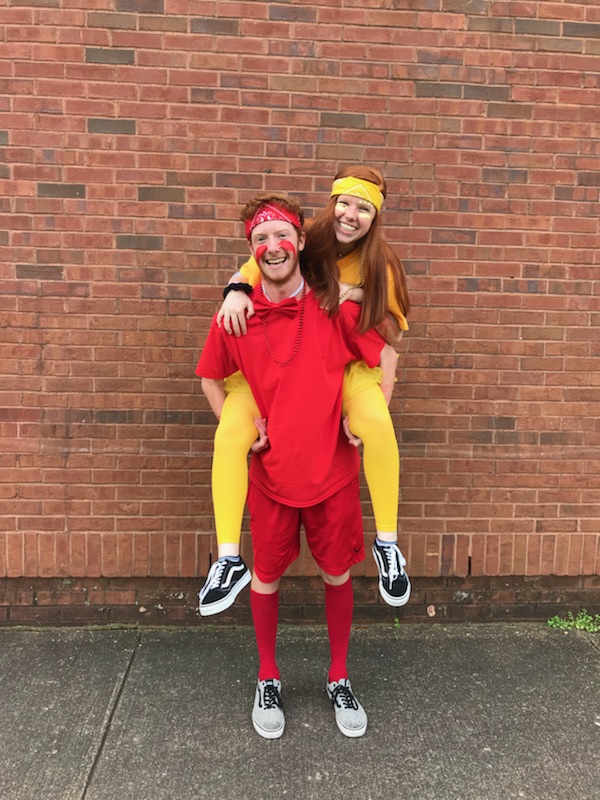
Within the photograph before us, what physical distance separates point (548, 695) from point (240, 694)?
1.46 m

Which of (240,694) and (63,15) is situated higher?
(63,15)

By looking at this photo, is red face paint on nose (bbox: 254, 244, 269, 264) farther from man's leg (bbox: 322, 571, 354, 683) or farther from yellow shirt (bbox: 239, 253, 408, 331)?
man's leg (bbox: 322, 571, 354, 683)

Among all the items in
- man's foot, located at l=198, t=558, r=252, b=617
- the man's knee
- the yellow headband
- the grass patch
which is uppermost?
the yellow headband

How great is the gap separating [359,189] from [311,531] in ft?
4.80

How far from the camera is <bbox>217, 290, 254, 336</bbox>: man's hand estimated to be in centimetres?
238

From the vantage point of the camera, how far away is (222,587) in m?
2.37

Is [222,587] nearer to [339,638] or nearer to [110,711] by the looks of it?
[339,638]

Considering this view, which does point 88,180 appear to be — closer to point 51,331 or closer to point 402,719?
point 51,331

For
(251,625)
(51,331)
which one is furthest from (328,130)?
(251,625)

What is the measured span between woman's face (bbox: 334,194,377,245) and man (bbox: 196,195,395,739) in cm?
16

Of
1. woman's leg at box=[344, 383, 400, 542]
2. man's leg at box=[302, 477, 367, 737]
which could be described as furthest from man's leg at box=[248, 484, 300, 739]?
woman's leg at box=[344, 383, 400, 542]

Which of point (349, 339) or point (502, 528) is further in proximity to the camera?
point (502, 528)

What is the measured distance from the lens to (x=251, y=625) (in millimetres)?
3436

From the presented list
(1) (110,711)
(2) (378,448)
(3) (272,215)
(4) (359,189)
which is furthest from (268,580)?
(4) (359,189)
